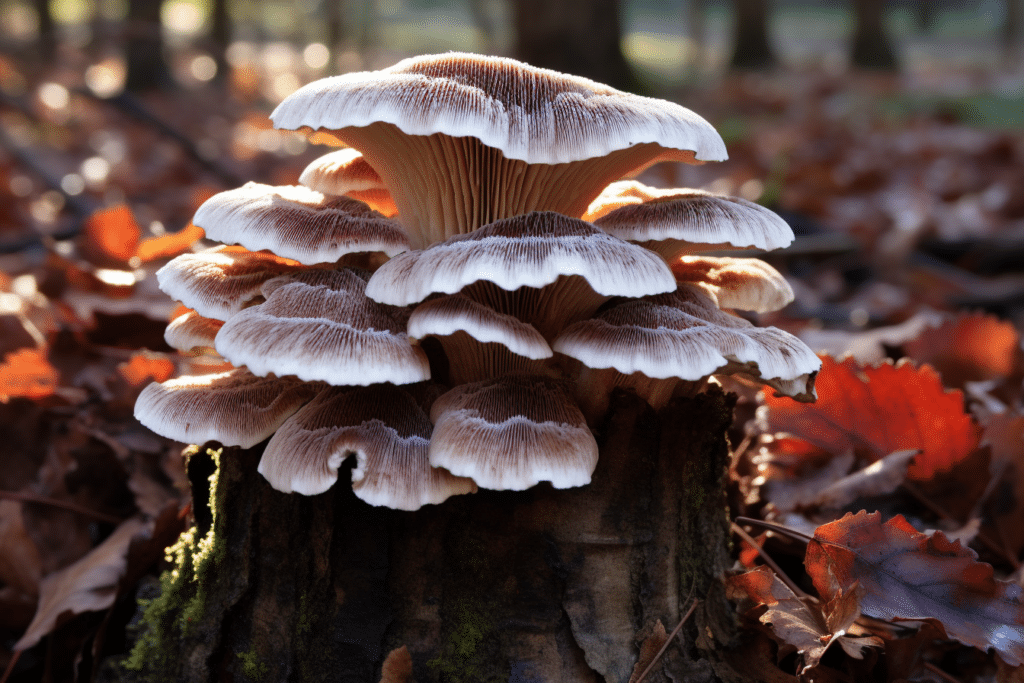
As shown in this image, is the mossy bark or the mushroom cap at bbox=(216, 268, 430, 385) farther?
the mossy bark

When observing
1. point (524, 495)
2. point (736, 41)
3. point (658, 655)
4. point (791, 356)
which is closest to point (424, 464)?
point (524, 495)

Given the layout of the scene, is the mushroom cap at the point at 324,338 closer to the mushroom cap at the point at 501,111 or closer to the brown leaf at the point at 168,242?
the mushroom cap at the point at 501,111

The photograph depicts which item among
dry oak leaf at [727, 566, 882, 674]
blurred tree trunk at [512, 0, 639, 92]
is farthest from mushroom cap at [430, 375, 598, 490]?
blurred tree trunk at [512, 0, 639, 92]

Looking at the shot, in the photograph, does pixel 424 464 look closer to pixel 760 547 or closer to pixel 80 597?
pixel 760 547

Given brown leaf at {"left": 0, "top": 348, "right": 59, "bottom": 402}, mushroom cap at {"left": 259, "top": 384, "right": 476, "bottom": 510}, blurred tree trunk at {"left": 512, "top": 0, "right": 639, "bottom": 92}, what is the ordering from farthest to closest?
1. blurred tree trunk at {"left": 512, "top": 0, "right": 639, "bottom": 92}
2. brown leaf at {"left": 0, "top": 348, "right": 59, "bottom": 402}
3. mushroom cap at {"left": 259, "top": 384, "right": 476, "bottom": 510}

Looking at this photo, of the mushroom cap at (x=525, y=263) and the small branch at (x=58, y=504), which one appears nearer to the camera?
the mushroom cap at (x=525, y=263)

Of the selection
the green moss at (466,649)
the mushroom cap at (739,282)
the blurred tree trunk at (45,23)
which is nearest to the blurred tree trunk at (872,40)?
the blurred tree trunk at (45,23)

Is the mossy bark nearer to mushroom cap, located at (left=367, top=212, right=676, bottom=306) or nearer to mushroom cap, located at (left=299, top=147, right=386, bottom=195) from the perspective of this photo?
mushroom cap, located at (left=367, top=212, right=676, bottom=306)
